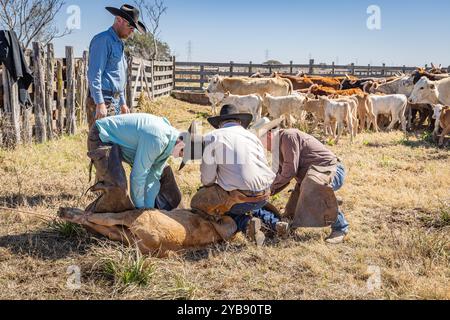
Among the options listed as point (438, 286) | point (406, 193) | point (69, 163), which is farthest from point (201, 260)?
point (69, 163)

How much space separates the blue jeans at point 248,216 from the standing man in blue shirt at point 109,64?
176cm

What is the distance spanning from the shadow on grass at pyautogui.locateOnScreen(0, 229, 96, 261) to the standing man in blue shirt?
4.46 ft

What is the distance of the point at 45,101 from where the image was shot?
31.1ft

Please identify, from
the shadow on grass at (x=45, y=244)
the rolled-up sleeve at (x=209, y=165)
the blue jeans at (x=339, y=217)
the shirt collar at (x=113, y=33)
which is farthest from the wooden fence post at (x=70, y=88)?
the blue jeans at (x=339, y=217)

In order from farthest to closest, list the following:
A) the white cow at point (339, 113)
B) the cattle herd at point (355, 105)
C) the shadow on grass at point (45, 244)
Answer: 1. the cattle herd at point (355, 105)
2. the white cow at point (339, 113)
3. the shadow on grass at point (45, 244)

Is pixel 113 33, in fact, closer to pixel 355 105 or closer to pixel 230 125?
pixel 230 125

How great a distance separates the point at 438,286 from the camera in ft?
13.0

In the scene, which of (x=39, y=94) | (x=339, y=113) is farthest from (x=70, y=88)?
(x=339, y=113)

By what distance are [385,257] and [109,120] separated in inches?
114

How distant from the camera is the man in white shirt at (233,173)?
4.67 meters

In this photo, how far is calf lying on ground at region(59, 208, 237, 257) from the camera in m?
4.53

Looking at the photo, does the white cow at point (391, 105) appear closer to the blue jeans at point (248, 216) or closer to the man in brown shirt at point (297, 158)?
the man in brown shirt at point (297, 158)

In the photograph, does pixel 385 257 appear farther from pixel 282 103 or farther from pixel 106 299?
pixel 282 103

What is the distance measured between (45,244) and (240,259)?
1838 millimetres
